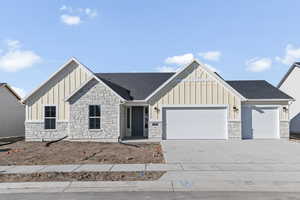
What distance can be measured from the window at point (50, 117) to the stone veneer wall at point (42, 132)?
32 centimetres

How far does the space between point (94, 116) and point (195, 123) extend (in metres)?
7.32

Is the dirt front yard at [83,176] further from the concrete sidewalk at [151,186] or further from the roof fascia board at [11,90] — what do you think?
the roof fascia board at [11,90]

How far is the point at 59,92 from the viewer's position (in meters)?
19.7

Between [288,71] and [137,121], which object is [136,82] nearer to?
[137,121]

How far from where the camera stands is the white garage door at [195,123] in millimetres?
19062

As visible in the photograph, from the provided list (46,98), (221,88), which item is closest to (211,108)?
(221,88)

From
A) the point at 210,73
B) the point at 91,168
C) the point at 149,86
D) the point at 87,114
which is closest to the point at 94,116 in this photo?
the point at 87,114

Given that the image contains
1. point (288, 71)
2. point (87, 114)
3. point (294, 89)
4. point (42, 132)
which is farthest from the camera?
point (288, 71)

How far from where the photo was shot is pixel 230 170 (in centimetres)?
892

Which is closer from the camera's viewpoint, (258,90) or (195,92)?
(195,92)

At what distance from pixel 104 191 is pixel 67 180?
170 centimetres

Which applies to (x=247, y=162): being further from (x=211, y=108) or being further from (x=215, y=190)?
(x=211, y=108)

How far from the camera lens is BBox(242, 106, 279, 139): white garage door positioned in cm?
1944

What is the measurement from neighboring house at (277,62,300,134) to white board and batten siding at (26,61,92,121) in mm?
20791
